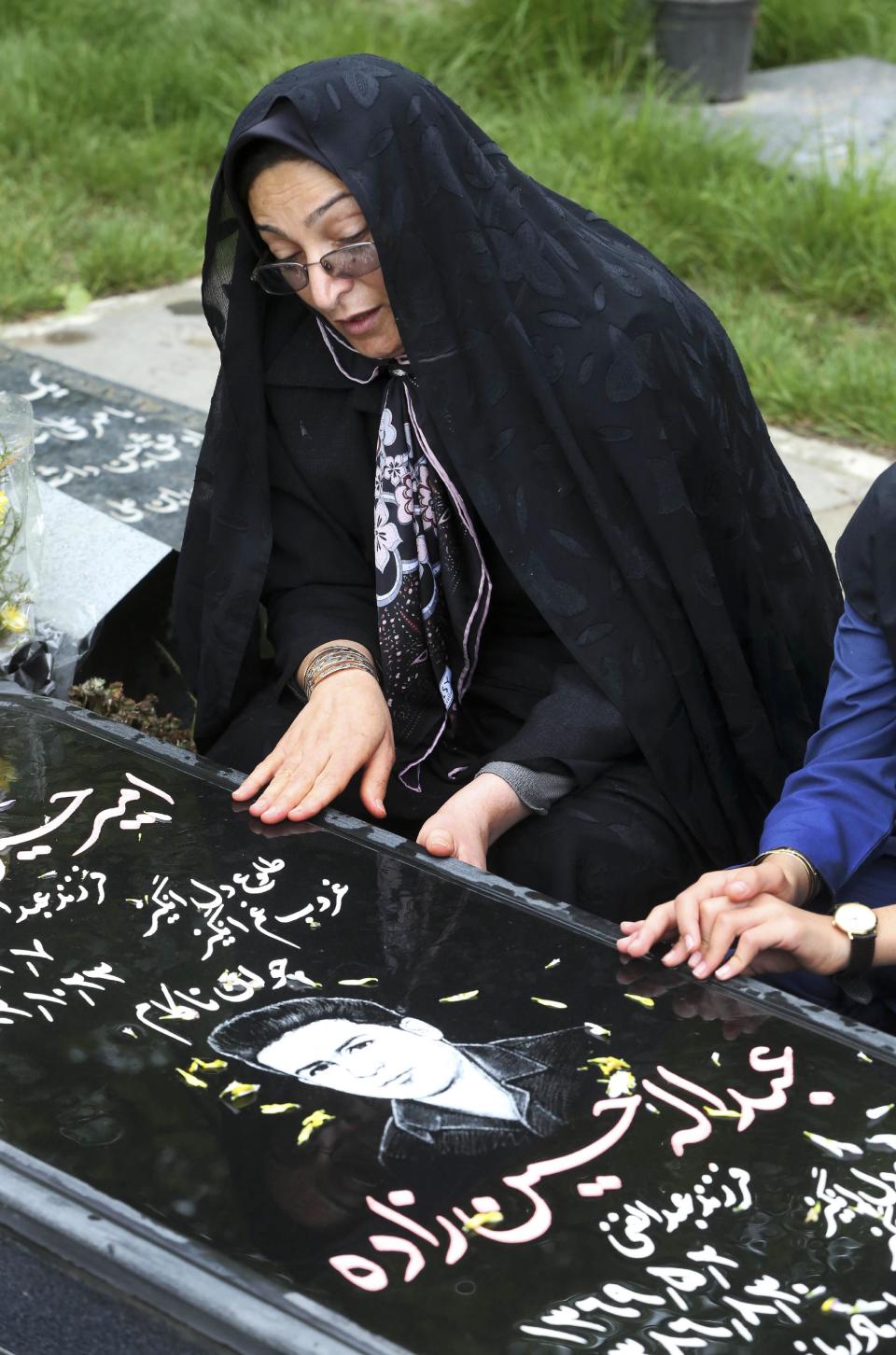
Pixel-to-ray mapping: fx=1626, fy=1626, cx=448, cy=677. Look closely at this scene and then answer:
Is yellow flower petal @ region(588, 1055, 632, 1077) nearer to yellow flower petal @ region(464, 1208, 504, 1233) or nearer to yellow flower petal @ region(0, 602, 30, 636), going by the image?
yellow flower petal @ region(464, 1208, 504, 1233)

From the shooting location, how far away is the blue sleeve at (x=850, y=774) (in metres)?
1.92

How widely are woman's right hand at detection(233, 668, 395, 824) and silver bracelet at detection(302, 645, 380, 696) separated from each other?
0.02 m

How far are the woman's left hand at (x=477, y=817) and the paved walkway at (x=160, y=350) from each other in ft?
7.22

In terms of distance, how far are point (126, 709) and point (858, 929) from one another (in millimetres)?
1440

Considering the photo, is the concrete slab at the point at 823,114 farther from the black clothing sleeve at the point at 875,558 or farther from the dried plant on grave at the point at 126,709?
the black clothing sleeve at the point at 875,558

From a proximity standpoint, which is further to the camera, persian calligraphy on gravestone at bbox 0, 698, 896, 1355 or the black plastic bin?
the black plastic bin

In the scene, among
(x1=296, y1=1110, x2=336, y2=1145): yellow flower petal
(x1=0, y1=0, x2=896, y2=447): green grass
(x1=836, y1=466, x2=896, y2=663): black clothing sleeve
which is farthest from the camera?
(x1=0, y1=0, x2=896, y2=447): green grass

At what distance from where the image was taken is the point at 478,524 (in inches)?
92.9

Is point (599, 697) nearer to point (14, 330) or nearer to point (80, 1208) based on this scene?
point (80, 1208)

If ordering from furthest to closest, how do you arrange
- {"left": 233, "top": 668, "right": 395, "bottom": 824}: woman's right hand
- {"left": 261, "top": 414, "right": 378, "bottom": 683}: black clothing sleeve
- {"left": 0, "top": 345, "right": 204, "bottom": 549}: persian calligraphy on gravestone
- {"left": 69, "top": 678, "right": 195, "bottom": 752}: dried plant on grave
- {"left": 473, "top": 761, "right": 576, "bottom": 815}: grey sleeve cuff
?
{"left": 0, "top": 345, "right": 204, "bottom": 549}: persian calligraphy on gravestone
{"left": 69, "top": 678, "right": 195, "bottom": 752}: dried plant on grave
{"left": 261, "top": 414, "right": 378, "bottom": 683}: black clothing sleeve
{"left": 473, "top": 761, "right": 576, "bottom": 815}: grey sleeve cuff
{"left": 233, "top": 668, "right": 395, "bottom": 824}: woman's right hand

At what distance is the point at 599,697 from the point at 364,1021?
0.75m

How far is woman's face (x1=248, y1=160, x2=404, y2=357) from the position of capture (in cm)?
206

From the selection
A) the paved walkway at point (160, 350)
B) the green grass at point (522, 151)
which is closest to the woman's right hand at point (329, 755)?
the paved walkway at point (160, 350)

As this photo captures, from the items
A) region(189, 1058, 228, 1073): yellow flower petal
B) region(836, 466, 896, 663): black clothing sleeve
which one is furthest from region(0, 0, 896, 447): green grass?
region(189, 1058, 228, 1073): yellow flower petal
